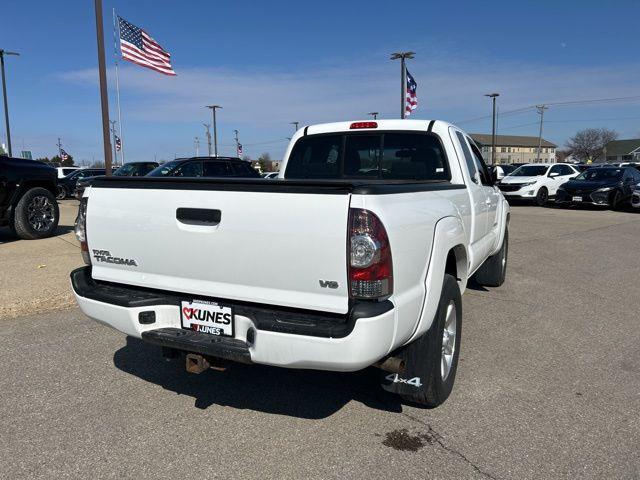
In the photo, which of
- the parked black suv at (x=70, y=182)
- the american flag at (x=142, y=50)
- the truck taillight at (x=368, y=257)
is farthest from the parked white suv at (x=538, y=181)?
the parked black suv at (x=70, y=182)


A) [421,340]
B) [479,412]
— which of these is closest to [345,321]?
[421,340]

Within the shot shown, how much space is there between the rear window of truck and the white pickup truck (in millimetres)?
962

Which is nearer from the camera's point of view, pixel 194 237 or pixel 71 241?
pixel 194 237

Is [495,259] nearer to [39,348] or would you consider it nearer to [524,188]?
[39,348]

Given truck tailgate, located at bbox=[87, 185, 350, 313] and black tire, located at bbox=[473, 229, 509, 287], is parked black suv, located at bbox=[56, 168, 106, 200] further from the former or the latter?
truck tailgate, located at bbox=[87, 185, 350, 313]

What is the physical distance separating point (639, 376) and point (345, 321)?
2.82 metres

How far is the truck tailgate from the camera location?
8.21ft

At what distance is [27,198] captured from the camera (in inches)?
383

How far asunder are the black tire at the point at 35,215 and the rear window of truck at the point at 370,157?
709cm

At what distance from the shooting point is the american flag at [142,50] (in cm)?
1338

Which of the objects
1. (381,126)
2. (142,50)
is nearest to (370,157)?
(381,126)

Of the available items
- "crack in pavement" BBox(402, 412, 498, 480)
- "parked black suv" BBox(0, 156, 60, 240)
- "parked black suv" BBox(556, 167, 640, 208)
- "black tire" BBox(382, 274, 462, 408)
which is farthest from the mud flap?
"parked black suv" BBox(556, 167, 640, 208)

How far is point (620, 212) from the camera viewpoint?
17984mm

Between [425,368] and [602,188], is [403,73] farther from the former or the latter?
[425,368]
